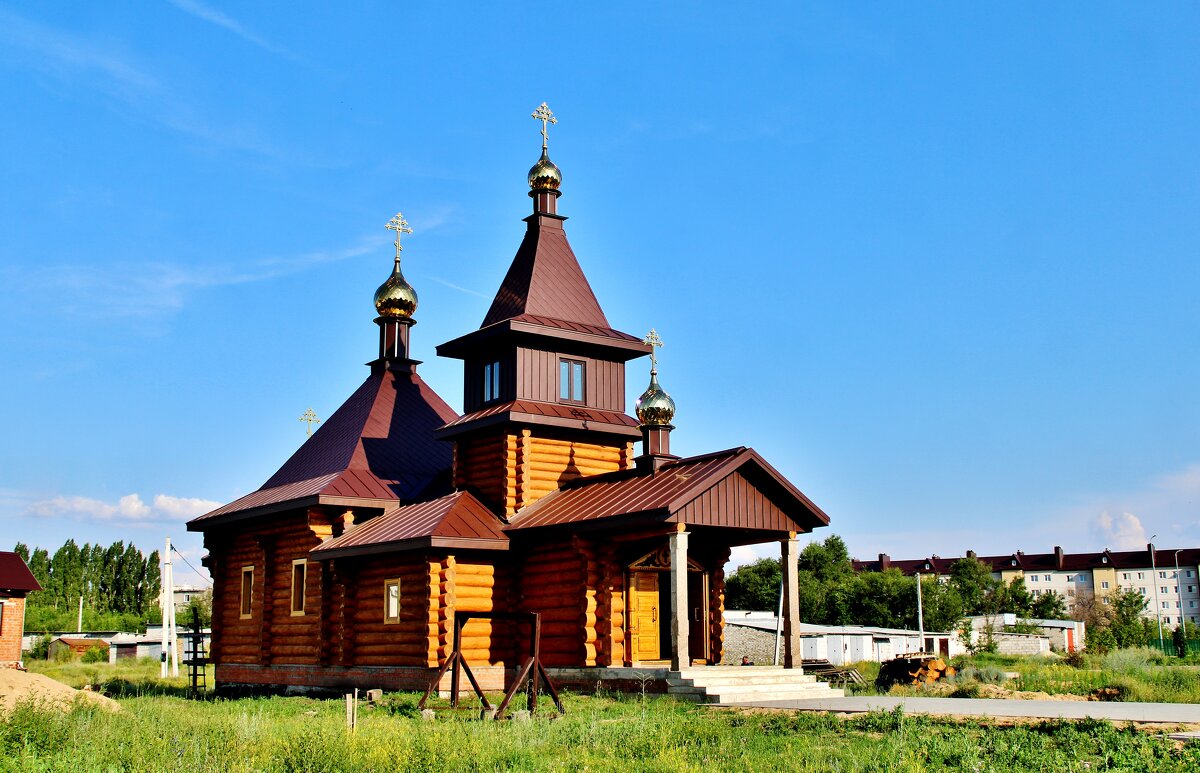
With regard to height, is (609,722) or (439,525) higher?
(439,525)

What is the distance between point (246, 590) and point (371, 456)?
4.80m

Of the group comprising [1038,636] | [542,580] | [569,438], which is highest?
[569,438]

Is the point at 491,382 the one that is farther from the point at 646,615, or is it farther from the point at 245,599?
the point at 245,599

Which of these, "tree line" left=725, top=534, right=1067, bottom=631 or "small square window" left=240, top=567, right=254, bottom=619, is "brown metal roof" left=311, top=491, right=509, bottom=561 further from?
"tree line" left=725, top=534, right=1067, bottom=631

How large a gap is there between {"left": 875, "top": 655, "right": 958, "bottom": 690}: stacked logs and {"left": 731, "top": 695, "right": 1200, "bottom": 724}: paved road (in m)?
3.57

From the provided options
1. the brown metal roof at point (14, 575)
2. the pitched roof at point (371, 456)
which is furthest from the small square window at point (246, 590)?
the brown metal roof at point (14, 575)

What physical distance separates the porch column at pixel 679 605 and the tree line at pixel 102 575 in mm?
70881

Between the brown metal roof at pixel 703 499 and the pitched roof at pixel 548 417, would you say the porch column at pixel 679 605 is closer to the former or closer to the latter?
the brown metal roof at pixel 703 499

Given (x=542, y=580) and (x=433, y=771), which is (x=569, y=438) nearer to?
(x=542, y=580)

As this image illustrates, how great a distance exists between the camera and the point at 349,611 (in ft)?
78.5

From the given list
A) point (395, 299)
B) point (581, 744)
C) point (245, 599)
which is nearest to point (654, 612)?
point (581, 744)

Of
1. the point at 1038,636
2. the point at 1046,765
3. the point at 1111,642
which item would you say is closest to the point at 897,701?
the point at 1046,765

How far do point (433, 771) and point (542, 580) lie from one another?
10430mm

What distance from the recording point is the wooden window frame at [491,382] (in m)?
24.2
